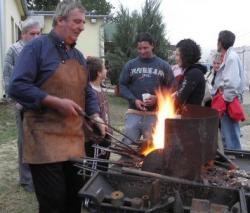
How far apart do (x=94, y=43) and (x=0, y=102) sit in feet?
44.9

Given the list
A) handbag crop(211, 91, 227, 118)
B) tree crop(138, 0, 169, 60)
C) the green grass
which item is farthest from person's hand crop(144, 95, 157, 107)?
tree crop(138, 0, 169, 60)

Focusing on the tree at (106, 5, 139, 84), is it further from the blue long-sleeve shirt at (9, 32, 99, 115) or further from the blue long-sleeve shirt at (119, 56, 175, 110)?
the blue long-sleeve shirt at (9, 32, 99, 115)

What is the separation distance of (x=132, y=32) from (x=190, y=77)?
436 inches

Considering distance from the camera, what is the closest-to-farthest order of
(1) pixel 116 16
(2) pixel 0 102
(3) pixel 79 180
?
(3) pixel 79 180 → (2) pixel 0 102 → (1) pixel 116 16

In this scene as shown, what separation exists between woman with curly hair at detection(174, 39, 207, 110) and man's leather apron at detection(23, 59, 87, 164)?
1749 mm

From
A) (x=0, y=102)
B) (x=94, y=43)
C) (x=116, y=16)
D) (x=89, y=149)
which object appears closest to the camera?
(x=89, y=149)

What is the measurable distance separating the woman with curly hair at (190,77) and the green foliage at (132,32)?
10.0 meters

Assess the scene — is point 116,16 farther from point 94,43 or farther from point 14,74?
point 14,74

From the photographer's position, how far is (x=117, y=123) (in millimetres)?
10578

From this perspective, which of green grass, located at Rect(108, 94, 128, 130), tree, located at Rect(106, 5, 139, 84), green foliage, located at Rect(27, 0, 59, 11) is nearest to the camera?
green grass, located at Rect(108, 94, 128, 130)

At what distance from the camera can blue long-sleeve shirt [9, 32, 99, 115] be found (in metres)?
3.05

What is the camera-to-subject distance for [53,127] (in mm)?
3244

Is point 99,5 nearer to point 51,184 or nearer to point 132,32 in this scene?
point 132,32

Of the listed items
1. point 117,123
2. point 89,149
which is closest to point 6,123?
point 117,123
